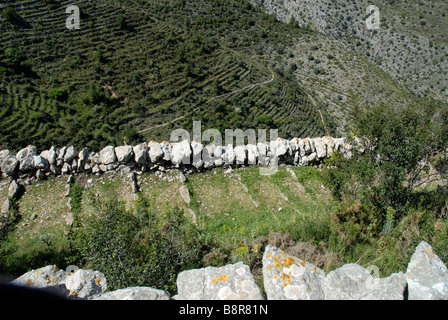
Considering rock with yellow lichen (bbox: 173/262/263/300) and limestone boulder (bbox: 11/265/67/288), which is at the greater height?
rock with yellow lichen (bbox: 173/262/263/300)

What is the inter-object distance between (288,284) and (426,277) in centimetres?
173

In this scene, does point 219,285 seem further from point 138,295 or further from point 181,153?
point 181,153

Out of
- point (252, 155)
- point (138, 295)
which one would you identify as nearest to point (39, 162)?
point (252, 155)

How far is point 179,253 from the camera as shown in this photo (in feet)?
15.1

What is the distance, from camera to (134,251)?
460cm

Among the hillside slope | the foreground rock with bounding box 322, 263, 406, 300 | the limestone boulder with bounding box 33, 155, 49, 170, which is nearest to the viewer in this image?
the foreground rock with bounding box 322, 263, 406, 300

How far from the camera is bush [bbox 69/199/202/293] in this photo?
4055 millimetres

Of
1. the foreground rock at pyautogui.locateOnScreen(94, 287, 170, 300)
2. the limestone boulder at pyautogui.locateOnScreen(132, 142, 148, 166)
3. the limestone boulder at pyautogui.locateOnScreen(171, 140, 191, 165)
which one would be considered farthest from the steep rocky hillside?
the foreground rock at pyautogui.locateOnScreen(94, 287, 170, 300)

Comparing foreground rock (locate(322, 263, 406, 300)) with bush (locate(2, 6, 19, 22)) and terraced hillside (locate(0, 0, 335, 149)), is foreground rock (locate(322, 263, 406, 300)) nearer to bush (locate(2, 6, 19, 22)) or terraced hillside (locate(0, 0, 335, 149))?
terraced hillside (locate(0, 0, 335, 149))

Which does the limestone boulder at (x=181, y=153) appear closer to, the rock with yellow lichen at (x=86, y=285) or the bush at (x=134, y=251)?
the bush at (x=134, y=251)

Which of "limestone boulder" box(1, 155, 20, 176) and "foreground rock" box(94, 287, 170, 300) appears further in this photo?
"limestone boulder" box(1, 155, 20, 176)

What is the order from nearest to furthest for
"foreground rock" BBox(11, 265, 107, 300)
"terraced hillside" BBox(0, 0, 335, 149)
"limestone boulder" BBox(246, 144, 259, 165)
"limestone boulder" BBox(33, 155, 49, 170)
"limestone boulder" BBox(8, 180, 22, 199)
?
"foreground rock" BBox(11, 265, 107, 300) → "limestone boulder" BBox(8, 180, 22, 199) → "limestone boulder" BBox(33, 155, 49, 170) → "limestone boulder" BBox(246, 144, 259, 165) → "terraced hillside" BBox(0, 0, 335, 149)

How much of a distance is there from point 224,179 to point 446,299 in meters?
7.48

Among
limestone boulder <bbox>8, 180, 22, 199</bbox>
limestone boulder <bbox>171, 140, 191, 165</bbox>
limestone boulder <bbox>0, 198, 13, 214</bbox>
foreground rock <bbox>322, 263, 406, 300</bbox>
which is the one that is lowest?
limestone boulder <bbox>0, 198, 13, 214</bbox>
